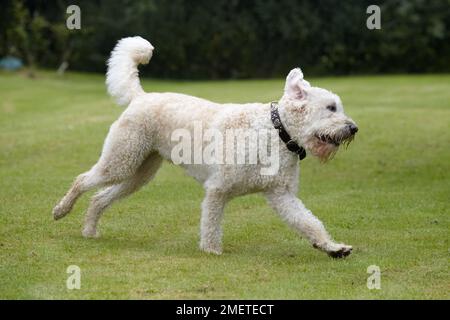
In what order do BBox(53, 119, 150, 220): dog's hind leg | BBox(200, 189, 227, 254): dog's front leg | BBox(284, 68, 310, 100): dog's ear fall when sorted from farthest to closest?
BBox(53, 119, 150, 220): dog's hind leg, BBox(200, 189, 227, 254): dog's front leg, BBox(284, 68, 310, 100): dog's ear

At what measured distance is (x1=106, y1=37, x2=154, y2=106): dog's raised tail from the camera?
8422 mm

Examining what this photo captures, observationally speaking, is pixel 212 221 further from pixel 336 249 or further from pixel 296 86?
pixel 296 86

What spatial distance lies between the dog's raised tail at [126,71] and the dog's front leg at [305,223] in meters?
1.82

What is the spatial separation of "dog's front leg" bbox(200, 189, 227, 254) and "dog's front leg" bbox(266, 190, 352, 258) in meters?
0.48

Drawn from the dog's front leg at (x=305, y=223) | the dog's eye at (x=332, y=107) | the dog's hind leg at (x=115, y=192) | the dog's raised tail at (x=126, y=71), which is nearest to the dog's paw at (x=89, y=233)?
the dog's hind leg at (x=115, y=192)

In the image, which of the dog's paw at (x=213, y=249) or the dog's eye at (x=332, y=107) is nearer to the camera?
the dog's eye at (x=332, y=107)

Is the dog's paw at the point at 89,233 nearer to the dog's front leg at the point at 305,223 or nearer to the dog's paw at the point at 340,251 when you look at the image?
the dog's front leg at the point at 305,223

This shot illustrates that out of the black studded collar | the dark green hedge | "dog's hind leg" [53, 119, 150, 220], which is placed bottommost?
the dark green hedge

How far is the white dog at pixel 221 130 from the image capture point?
24.3 ft

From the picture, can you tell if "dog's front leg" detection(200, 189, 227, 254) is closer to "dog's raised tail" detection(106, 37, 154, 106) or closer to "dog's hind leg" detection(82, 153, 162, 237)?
"dog's hind leg" detection(82, 153, 162, 237)

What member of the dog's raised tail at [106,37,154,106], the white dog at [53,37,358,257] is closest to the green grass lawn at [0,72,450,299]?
the white dog at [53,37,358,257]

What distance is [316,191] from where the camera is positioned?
11.5 m

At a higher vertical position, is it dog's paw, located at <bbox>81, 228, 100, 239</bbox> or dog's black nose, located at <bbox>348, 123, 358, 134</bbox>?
dog's black nose, located at <bbox>348, 123, 358, 134</bbox>
